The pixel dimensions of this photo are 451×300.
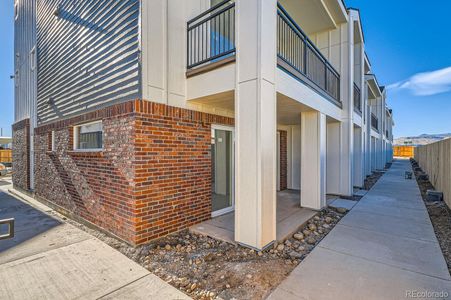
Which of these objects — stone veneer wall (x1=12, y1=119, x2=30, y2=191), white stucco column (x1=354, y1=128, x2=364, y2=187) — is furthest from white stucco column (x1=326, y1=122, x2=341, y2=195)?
stone veneer wall (x1=12, y1=119, x2=30, y2=191)

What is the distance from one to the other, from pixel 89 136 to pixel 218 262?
13.5 ft

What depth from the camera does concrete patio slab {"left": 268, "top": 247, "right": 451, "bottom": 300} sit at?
2535 millimetres

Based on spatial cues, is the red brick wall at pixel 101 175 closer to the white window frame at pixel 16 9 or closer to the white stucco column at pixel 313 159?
the white stucco column at pixel 313 159

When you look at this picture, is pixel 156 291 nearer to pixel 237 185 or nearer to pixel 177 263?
pixel 177 263

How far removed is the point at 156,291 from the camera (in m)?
2.65

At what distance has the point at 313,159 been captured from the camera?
596 cm

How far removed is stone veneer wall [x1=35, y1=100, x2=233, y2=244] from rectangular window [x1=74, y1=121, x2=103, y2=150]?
0.49 ft

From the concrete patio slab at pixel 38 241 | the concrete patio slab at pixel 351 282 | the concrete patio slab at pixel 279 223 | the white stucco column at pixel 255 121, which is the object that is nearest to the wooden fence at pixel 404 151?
the concrete patio slab at pixel 279 223

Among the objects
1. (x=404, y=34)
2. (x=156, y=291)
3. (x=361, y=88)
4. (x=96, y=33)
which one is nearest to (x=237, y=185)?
(x=156, y=291)

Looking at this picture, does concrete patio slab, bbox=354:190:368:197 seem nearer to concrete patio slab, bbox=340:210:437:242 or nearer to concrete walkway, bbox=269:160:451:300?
concrete patio slab, bbox=340:210:437:242

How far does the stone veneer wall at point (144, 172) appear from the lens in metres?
3.83

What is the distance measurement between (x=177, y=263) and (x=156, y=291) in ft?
2.17

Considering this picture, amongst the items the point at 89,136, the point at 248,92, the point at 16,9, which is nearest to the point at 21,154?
the point at 89,136

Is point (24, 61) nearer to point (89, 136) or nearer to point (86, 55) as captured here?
point (86, 55)
